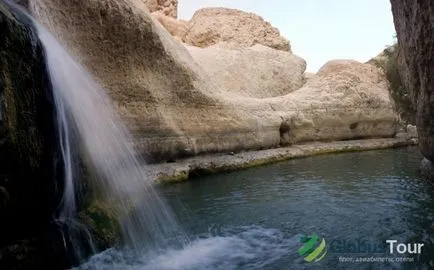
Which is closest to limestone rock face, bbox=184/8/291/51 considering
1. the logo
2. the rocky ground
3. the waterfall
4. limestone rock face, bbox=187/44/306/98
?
limestone rock face, bbox=187/44/306/98

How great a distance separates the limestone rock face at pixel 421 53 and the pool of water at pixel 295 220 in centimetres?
185

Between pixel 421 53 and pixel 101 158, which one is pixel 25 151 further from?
pixel 421 53

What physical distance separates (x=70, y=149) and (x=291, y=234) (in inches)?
174

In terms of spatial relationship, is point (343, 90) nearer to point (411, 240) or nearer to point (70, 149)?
point (411, 240)

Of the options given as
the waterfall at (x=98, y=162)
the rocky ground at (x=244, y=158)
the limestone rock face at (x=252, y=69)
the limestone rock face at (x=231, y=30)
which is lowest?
the rocky ground at (x=244, y=158)

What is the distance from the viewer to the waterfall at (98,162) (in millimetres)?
5699

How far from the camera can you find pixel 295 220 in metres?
8.05

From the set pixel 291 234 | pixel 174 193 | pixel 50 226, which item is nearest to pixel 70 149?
pixel 50 226

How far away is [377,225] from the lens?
283 inches

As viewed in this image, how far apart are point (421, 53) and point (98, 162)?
792 cm

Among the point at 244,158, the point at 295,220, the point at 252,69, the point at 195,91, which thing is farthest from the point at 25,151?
the point at 252,69

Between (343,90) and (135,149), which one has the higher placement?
(343,90)

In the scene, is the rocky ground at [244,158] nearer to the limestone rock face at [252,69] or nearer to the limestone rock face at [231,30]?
the limestone rock face at [252,69]

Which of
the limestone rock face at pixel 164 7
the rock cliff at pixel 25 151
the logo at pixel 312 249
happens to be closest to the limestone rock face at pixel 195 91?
the rock cliff at pixel 25 151
